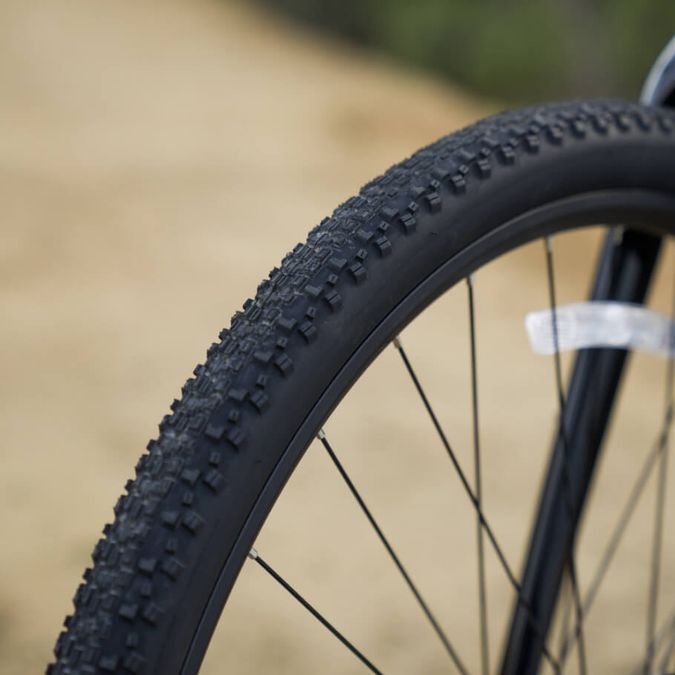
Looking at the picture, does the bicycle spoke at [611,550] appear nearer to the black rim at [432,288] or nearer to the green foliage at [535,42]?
the black rim at [432,288]

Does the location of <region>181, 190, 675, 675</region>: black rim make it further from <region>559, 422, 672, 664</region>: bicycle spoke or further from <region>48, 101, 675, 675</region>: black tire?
<region>559, 422, 672, 664</region>: bicycle spoke

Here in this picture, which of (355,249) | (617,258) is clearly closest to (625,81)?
(617,258)

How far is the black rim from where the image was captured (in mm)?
477

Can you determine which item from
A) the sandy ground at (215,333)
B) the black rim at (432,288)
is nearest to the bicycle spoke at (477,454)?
the black rim at (432,288)

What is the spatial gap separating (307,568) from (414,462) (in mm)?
322

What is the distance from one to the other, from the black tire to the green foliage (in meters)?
2.84

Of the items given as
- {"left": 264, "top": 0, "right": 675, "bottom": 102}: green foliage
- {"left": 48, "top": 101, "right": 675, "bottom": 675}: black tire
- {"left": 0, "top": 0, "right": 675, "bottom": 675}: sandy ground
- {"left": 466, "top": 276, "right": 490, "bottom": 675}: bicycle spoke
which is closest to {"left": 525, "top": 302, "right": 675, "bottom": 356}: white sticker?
{"left": 466, "top": 276, "right": 490, "bottom": 675}: bicycle spoke

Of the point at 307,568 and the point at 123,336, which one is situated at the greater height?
the point at 123,336

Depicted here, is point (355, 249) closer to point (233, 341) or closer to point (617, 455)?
point (233, 341)

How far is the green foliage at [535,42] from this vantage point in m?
3.29

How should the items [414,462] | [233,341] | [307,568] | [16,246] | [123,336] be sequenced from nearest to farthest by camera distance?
[233,341]
[307,568]
[414,462]
[123,336]
[16,246]

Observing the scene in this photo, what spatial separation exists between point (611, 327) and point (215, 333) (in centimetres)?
130

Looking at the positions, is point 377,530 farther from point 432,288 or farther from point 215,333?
point 215,333

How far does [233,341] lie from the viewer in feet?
1.63
